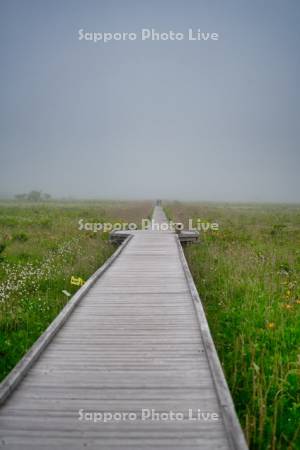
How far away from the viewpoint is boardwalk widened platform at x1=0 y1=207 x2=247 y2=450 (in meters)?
3.00

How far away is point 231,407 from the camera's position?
10.7 feet

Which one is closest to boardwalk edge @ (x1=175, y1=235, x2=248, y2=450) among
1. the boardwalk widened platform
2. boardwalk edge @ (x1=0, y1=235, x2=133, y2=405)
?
the boardwalk widened platform

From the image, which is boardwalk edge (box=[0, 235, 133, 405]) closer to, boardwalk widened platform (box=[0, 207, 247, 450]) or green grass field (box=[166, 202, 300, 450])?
boardwalk widened platform (box=[0, 207, 247, 450])

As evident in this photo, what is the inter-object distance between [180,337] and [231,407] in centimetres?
172

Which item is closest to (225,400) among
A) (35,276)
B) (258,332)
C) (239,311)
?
(258,332)

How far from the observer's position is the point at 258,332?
6023 millimetres

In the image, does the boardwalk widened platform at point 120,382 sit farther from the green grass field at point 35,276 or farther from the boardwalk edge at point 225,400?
the green grass field at point 35,276

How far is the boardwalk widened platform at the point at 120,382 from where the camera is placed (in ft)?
9.86

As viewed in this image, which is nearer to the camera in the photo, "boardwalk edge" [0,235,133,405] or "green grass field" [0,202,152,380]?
"boardwalk edge" [0,235,133,405]

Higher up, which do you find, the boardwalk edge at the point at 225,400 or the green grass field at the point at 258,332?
the boardwalk edge at the point at 225,400

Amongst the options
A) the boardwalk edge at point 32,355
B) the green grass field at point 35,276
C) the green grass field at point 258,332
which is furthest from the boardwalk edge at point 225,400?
the green grass field at point 35,276

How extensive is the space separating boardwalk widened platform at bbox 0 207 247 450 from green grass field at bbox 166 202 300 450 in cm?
47

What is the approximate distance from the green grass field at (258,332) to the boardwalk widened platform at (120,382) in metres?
0.47

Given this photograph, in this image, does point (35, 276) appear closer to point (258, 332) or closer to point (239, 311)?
point (239, 311)
